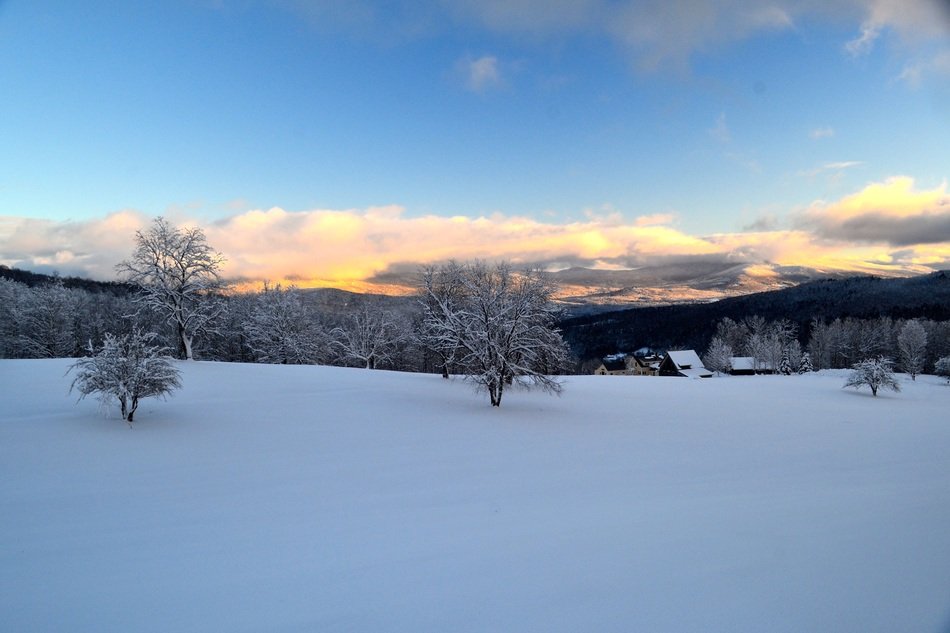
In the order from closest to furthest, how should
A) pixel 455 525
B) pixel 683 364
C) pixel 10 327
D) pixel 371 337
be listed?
pixel 455 525 < pixel 10 327 < pixel 371 337 < pixel 683 364

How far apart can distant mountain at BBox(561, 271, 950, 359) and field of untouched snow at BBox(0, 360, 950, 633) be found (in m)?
102

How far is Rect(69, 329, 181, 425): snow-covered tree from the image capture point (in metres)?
14.2

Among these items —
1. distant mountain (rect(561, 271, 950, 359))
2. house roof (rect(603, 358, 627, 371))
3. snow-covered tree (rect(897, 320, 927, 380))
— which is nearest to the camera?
snow-covered tree (rect(897, 320, 927, 380))

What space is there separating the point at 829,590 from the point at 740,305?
169075 mm

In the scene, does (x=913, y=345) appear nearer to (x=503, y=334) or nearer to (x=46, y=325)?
(x=503, y=334)

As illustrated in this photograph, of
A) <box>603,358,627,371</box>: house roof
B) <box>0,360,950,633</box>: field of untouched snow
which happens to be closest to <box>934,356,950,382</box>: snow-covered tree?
<box>0,360,950,633</box>: field of untouched snow

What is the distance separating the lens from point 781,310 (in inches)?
5295

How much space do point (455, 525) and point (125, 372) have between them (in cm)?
1300

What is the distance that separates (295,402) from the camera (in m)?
19.8

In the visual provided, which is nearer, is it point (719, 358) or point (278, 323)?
point (278, 323)

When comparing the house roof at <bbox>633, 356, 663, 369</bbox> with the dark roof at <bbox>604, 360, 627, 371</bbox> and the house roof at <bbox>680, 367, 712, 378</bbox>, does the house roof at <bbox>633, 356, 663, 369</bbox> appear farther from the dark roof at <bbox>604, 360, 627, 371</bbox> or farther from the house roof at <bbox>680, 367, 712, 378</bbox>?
the house roof at <bbox>680, 367, 712, 378</bbox>

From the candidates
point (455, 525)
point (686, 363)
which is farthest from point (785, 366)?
point (455, 525)

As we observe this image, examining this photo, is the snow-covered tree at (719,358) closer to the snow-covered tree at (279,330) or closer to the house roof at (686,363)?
the house roof at (686,363)

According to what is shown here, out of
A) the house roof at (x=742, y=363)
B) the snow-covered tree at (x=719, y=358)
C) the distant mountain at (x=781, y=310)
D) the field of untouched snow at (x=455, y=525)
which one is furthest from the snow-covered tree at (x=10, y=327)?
the distant mountain at (x=781, y=310)
